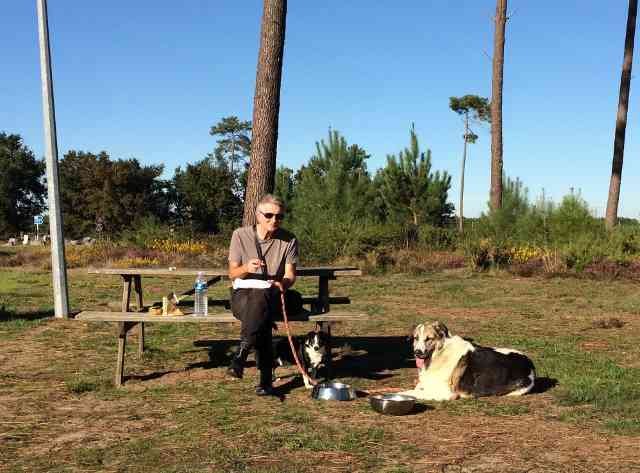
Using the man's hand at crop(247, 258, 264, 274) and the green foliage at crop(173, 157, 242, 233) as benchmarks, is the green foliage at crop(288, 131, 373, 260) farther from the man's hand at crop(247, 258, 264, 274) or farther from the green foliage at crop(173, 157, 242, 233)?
the green foliage at crop(173, 157, 242, 233)

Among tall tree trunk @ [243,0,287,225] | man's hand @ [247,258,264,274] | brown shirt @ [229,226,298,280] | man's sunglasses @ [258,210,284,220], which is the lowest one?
man's hand @ [247,258,264,274]

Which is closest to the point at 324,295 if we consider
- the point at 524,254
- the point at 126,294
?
the point at 126,294

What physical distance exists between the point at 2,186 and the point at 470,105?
137ft

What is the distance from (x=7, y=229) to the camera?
60.2m

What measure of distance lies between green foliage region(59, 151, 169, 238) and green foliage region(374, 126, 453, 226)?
21.5 meters

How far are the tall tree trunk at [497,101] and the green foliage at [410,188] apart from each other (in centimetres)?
426

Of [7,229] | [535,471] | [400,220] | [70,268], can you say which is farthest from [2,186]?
[535,471]

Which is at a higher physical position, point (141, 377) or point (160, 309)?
point (160, 309)

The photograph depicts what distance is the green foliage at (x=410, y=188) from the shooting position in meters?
27.5

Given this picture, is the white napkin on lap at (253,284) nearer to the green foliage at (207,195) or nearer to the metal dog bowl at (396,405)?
the metal dog bowl at (396,405)

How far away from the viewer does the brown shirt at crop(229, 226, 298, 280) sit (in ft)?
19.7

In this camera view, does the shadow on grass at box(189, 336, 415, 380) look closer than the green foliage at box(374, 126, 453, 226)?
Yes

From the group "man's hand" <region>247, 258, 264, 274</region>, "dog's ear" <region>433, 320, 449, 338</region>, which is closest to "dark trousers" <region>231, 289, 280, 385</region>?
"man's hand" <region>247, 258, 264, 274</region>

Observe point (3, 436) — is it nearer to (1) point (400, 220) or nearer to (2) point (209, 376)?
(2) point (209, 376)
